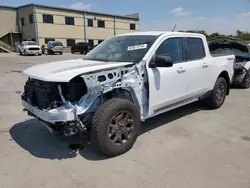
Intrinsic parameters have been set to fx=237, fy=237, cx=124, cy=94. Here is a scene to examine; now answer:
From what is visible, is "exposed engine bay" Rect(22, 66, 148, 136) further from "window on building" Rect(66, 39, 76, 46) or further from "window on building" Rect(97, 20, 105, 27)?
"window on building" Rect(97, 20, 105, 27)

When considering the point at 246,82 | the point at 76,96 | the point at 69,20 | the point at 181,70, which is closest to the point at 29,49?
the point at 69,20

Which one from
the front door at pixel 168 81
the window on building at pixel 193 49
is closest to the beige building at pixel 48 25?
the window on building at pixel 193 49

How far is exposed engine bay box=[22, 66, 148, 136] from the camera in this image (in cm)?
322

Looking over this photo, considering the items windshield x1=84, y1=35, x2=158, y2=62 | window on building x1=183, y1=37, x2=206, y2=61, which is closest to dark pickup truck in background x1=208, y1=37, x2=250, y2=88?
window on building x1=183, y1=37, x2=206, y2=61

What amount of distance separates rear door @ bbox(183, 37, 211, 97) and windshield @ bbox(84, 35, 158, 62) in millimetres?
976

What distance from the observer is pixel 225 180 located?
9.59 ft

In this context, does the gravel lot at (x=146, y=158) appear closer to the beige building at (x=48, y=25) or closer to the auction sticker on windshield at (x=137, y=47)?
the auction sticker on windshield at (x=137, y=47)

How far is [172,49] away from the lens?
4.44 m

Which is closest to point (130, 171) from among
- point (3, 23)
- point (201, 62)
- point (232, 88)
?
point (201, 62)

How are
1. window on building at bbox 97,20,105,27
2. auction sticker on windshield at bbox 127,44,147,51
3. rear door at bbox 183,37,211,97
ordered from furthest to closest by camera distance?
window on building at bbox 97,20,105,27
rear door at bbox 183,37,211,97
auction sticker on windshield at bbox 127,44,147,51

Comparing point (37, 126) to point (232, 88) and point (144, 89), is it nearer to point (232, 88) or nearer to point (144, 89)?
point (144, 89)

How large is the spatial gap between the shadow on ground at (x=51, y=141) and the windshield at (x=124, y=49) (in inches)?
56.6

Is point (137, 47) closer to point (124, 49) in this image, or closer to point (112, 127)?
point (124, 49)

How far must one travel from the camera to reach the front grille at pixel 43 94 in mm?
3312
